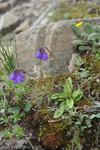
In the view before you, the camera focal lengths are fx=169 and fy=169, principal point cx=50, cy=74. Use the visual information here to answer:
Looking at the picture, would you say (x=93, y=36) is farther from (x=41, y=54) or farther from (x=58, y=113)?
(x=58, y=113)

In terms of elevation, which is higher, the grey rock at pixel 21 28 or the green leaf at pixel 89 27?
the green leaf at pixel 89 27

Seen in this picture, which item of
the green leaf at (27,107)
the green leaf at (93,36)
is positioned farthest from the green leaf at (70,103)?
the green leaf at (93,36)

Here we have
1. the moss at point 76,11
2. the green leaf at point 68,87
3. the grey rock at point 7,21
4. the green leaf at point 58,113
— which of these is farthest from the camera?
the grey rock at point 7,21

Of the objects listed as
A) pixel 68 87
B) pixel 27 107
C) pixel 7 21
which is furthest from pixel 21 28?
pixel 68 87

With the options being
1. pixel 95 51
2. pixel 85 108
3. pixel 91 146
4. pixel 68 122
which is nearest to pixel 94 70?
pixel 95 51

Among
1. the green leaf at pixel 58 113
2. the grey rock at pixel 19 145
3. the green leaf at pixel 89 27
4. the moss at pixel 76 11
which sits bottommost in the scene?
the grey rock at pixel 19 145

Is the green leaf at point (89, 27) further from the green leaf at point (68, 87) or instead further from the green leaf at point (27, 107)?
Answer: the green leaf at point (27, 107)

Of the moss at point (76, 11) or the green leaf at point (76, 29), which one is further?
the moss at point (76, 11)

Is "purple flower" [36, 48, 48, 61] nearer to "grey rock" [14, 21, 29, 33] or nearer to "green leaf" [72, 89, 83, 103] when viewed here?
"green leaf" [72, 89, 83, 103]
